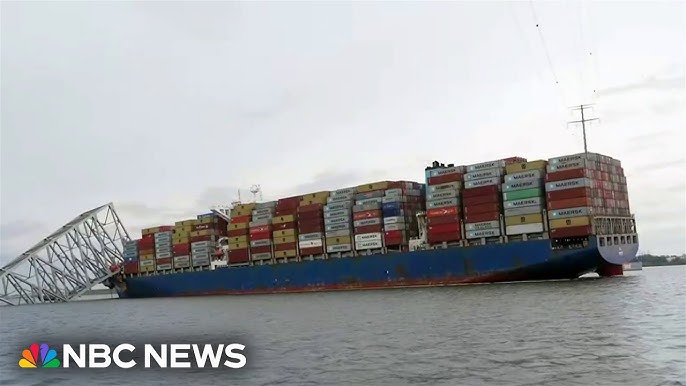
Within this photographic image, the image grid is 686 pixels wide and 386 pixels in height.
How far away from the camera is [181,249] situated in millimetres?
98875

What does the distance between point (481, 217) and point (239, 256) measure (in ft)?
133

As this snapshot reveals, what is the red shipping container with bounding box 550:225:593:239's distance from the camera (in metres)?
58.2

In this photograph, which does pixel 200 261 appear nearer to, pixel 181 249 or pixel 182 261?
pixel 182 261

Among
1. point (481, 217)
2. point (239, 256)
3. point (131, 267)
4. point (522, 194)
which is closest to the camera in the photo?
point (522, 194)

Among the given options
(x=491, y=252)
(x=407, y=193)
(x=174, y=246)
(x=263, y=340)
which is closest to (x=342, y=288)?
(x=407, y=193)

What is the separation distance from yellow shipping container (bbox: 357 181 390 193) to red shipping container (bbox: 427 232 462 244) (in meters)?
11.2

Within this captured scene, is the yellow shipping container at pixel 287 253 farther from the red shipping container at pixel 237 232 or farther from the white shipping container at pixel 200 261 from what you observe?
the white shipping container at pixel 200 261

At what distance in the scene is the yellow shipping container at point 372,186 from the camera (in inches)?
3024

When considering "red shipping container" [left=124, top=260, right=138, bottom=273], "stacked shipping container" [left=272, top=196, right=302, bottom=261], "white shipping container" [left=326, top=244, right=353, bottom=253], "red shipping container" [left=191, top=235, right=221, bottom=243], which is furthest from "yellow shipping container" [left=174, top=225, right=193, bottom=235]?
"white shipping container" [left=326, top=244, right=353, bottom=253]

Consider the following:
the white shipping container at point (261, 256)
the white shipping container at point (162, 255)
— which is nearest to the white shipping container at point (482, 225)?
the white shipping container at point (261, 256)

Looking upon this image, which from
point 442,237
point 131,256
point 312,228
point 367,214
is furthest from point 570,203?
point 131,256

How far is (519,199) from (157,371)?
47476 millimetres

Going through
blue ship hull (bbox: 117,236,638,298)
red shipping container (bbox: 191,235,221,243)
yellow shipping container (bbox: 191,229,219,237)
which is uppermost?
yellow shipping container (bbox: 191,229,219,237)

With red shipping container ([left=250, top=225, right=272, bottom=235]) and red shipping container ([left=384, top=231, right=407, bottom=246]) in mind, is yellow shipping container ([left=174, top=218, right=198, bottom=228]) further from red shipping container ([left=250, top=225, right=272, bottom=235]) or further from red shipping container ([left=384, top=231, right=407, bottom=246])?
red shipping container ([left=384, top=231, right=407, bottom=246])
